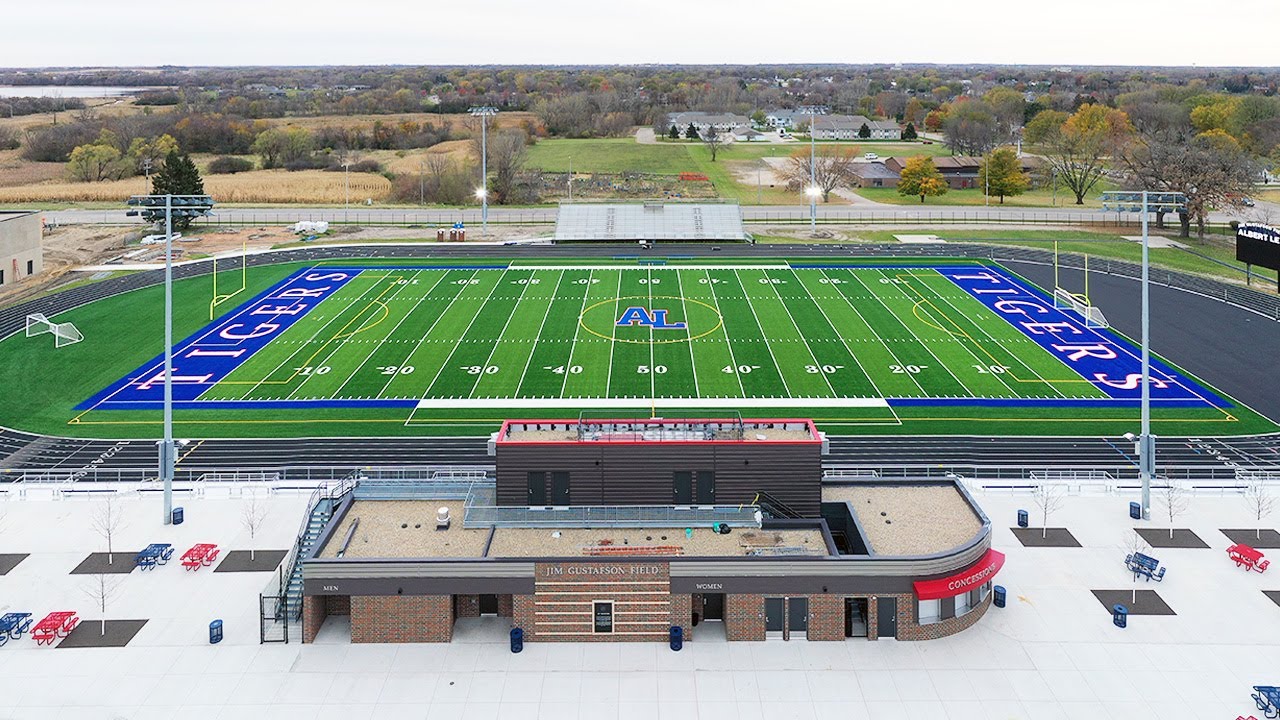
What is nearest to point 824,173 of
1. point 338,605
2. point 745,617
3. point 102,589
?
point 745,617

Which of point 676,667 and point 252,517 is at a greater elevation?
point 252,517

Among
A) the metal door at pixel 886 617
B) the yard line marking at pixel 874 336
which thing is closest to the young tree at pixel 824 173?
the yard line marking at pixel 874 336

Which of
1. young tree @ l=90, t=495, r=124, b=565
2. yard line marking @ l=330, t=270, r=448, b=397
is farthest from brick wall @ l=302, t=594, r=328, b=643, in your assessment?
yard line marking @ l=330, t=270, r=448, b=397

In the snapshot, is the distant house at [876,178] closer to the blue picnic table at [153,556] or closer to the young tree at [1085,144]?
the young tree at [1085,144]

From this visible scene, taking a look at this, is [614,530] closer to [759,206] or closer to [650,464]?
[650,464]

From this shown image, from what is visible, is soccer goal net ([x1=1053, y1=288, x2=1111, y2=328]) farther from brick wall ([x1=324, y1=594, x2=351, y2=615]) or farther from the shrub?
the shrub

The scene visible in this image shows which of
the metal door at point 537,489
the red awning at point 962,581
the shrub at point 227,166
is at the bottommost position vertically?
the red awning at point 962,581

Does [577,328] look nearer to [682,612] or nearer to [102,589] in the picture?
[682,612]

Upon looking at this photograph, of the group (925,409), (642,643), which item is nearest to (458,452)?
(642,643)
